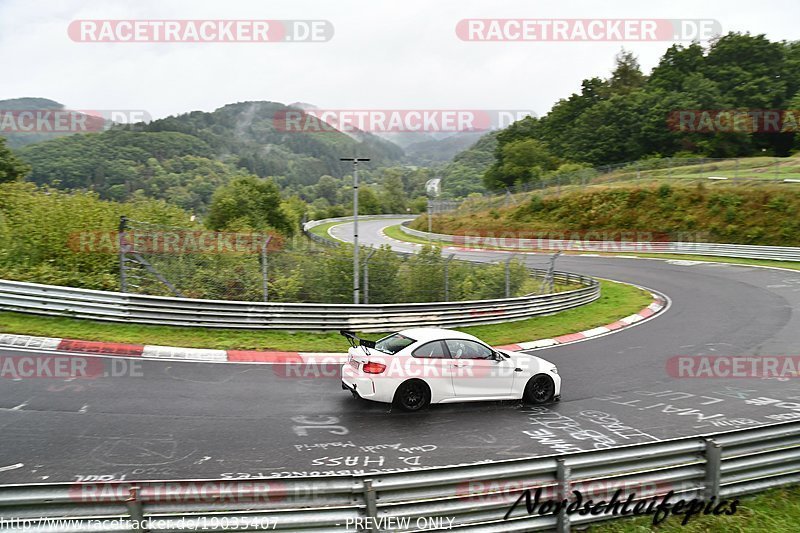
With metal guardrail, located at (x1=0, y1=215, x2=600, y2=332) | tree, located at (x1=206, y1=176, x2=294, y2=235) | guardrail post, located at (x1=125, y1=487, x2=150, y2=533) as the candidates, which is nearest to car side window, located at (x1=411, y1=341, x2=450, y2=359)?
metal guardrail, located at (x1=0, y1=215, x2=600, y2=332)

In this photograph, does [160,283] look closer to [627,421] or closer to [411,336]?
[411,336]

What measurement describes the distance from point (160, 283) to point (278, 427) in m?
8.82

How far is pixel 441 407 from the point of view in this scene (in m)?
11.1

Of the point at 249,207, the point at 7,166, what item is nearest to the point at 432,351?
the point at 249,207

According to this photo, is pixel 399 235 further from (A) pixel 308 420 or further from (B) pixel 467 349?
(A) pixel 308 420

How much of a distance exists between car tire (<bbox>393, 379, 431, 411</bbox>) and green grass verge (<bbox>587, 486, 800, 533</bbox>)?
4.74m

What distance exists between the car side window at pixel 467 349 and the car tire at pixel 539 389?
3.17 feet

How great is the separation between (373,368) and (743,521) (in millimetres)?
5782

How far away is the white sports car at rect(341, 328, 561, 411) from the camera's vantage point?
34.8ft

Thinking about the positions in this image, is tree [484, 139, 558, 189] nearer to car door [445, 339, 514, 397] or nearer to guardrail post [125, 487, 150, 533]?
car door [445, 339, 514, 397]

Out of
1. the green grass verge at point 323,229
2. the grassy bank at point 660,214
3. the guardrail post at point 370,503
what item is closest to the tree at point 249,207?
the green grass verge at point 323,229

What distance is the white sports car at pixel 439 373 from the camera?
10609 mm

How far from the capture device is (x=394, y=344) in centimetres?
1118

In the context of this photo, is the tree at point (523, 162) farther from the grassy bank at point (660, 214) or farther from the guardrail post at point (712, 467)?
the guardrail post at point (712, 467)
